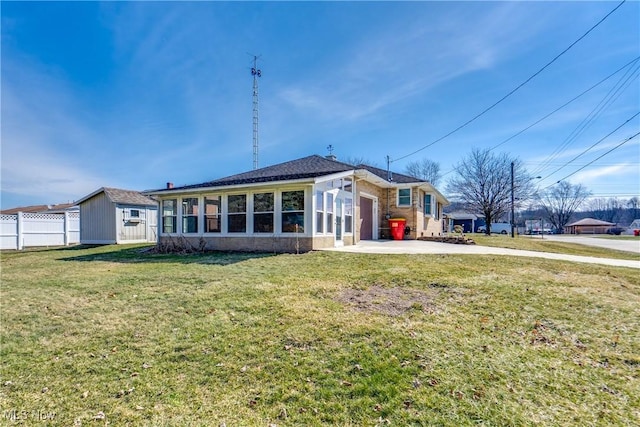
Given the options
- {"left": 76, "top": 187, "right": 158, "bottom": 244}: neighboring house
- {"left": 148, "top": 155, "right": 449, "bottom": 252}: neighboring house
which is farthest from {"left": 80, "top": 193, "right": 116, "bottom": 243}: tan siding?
{"left": 148, "top": 155, "right": 449, "bottom": 252}: neighboring house

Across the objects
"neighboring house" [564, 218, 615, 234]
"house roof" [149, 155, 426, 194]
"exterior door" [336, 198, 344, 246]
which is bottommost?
"neighboring house" [564, 218, 615, 234]

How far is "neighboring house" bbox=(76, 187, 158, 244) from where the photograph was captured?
63.5ft

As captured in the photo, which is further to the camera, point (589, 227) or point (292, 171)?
point (589, 227)

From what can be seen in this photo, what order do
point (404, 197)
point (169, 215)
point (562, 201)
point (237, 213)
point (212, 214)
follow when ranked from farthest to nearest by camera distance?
point (562, 201) < point (404, 197) < point (169, 215) < point (212, 214) < point (237, 213)

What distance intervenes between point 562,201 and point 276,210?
7637 cm

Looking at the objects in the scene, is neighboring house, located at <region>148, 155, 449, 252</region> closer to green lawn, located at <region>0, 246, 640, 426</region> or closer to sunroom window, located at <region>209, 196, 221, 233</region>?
sunroom window, located at <region>209, 196, 221, 233</region>

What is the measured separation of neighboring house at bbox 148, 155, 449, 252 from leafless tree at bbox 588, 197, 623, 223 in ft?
312

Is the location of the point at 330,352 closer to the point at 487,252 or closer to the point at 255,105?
the point at 487,252

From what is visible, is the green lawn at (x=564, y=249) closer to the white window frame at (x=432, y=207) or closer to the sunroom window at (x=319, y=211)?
the white window frame at (x=432, y=207)

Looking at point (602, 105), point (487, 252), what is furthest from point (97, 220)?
point (602, 105)

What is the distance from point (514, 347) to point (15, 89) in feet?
53.7

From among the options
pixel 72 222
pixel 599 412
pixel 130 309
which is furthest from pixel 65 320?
pixel 72 222

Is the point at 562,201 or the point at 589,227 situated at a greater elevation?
the point at 562,201

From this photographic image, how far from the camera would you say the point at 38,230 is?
19406 mm
